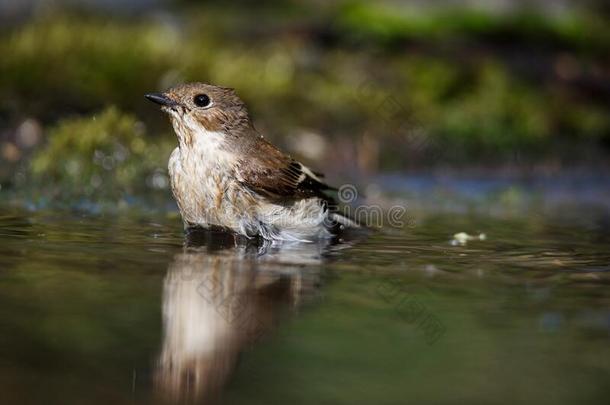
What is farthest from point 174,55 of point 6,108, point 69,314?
point 69,314

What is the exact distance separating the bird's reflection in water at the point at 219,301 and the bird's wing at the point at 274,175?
18.8 inches

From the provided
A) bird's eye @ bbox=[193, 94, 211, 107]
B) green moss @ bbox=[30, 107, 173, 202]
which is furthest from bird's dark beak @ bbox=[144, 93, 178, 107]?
green moss @ bbox=[30, 107, 173, 202]

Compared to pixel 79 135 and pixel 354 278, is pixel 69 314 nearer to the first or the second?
pixel 354 278

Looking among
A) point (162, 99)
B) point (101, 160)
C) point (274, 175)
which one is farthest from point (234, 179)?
point (101, 160)

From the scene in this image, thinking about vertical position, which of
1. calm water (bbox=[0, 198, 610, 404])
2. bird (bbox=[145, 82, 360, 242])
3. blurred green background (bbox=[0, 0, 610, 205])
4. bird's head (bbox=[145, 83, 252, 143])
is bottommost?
calm water (bbox=[0, 198, 610, 404])

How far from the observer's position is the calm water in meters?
3.09

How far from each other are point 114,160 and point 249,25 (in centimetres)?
688

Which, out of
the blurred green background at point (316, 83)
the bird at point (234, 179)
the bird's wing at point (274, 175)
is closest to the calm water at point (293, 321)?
the bird at point (234, 179)

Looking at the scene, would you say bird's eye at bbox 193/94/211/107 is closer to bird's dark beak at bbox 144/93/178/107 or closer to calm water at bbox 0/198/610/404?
bird's dark beak at bbox 144/93/178/107

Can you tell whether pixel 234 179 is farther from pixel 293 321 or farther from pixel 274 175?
pixel 293 321

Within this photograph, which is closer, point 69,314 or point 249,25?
point 69,314

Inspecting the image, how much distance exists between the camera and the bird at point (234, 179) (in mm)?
6160

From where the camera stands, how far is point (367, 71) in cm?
1317

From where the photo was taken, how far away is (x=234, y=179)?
627 cm
